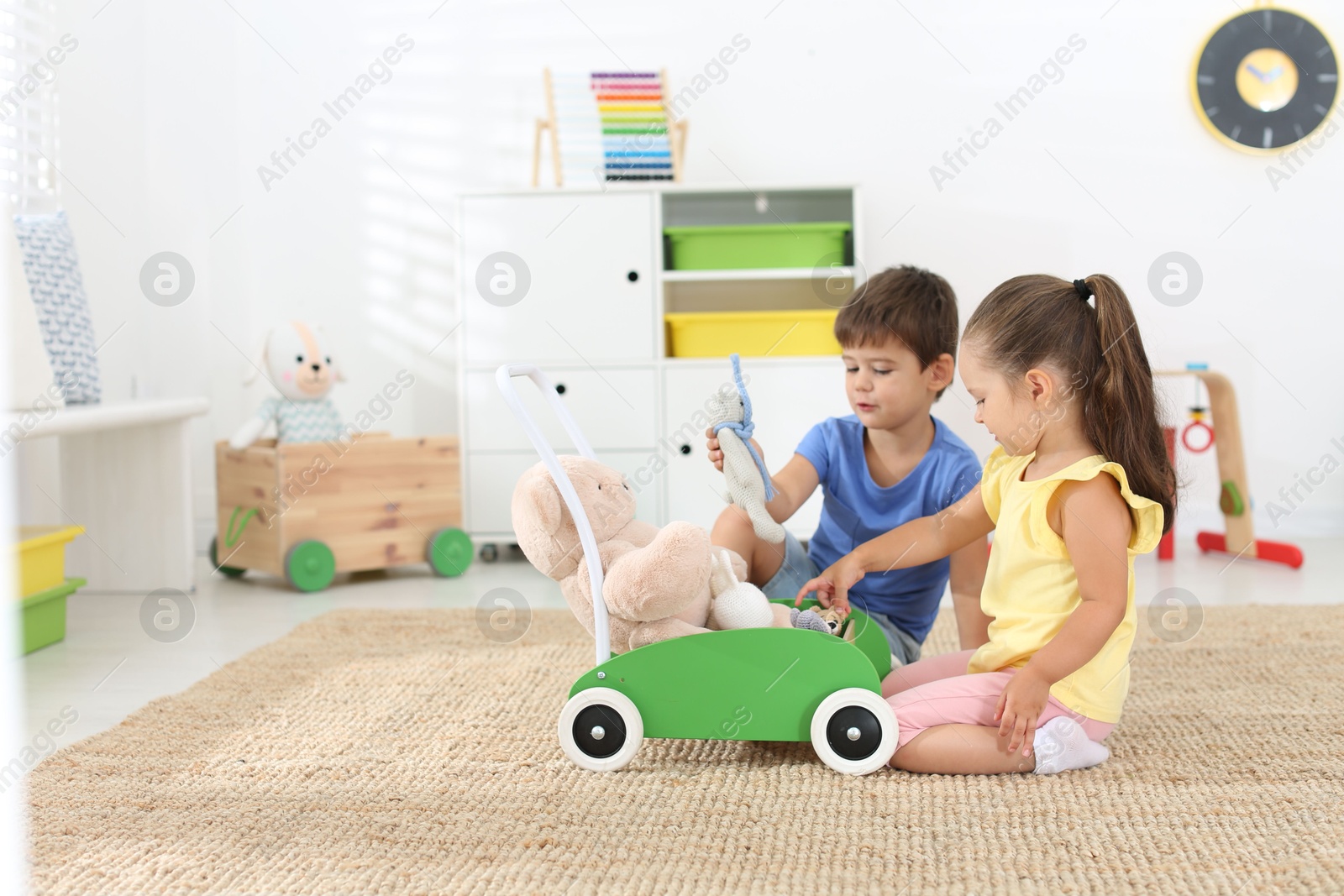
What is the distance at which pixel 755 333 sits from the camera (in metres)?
2.47

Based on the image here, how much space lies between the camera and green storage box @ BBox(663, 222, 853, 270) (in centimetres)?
245

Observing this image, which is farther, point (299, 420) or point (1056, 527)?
point (299, 420)

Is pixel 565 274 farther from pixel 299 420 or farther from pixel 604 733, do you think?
pixel 604 733

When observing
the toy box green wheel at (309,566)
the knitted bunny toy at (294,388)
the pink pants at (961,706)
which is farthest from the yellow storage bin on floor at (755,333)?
the pink pants at (961,706)

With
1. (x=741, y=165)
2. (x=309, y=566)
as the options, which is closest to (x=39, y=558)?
(x=309, y=566)

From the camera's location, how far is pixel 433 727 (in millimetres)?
1293

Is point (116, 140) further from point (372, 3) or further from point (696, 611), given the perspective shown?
point (696, 611)

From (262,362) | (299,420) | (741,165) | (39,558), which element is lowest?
(39,558)

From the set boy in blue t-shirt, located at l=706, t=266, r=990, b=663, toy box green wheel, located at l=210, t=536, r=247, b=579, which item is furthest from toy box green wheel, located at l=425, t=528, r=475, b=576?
boy in blue t-shirt, located at l=706, t=266, r=990, b=663

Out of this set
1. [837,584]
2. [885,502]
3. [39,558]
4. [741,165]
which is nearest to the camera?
[837,584]

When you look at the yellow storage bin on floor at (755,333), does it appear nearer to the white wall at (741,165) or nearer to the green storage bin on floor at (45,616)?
the white wall at (741,165)

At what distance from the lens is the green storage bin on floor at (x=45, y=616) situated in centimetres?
173

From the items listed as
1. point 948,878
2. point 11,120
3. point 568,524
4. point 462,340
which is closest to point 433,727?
point 568,524

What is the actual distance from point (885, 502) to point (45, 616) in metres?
1.38
